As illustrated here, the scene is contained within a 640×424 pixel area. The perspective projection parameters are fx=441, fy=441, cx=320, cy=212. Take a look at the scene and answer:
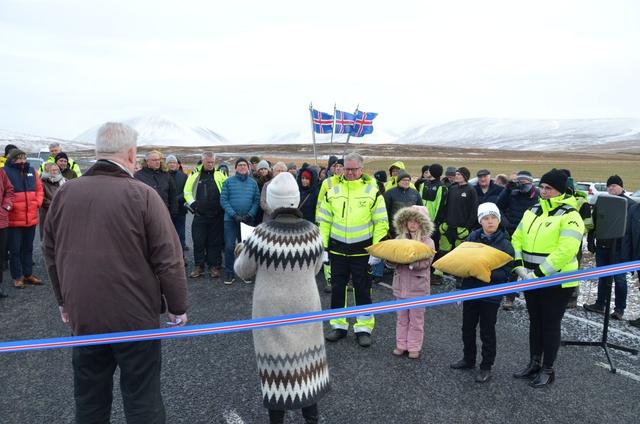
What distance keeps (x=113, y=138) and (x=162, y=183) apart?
5.88 meters

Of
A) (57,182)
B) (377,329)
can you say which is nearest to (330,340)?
(377,329)

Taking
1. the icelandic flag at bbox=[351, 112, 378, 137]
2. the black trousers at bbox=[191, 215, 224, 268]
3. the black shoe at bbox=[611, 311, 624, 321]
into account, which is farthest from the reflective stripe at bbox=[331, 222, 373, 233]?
the icelandic flag at bbox=[351, 112, 378, 137]

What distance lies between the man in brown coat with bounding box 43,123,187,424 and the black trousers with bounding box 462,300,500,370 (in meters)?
3.08

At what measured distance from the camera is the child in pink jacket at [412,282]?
5027mm

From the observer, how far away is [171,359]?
490 cm

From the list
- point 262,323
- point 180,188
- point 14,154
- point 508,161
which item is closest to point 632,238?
point 262,323

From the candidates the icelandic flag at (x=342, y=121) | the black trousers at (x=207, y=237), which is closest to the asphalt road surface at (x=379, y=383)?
the black trousers at (x=207, y=237)

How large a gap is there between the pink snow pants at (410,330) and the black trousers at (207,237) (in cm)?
433

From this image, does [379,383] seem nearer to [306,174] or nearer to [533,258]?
[533,258]

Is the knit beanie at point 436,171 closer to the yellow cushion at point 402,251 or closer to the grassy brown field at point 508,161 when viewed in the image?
the yellow cushion at point 402,251

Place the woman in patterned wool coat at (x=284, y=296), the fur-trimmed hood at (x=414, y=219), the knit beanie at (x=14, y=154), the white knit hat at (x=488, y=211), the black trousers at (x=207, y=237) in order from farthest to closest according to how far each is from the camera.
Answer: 1. the black trousers at (x=207, y=237)
2. the knit beanie at (x=14, y=154)
3. the fur-trimmed hood at (x=414, y=219)
4. the white knit hat at (x=488, y=211)
5. the woman in patterned wool coat at (x=284, y=296)

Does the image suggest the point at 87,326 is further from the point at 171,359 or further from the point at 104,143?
the point at 171,359

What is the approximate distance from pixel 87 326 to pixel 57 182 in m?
6.74

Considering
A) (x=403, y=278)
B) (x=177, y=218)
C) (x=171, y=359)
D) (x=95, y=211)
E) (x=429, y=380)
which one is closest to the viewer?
(x=95, y=211)
